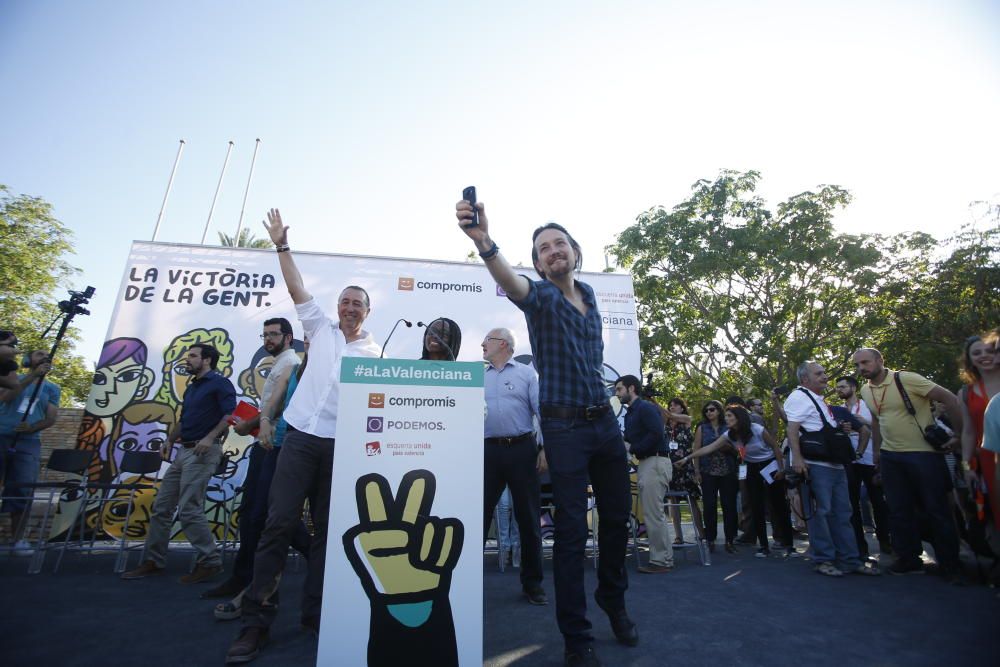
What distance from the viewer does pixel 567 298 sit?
2461 millimetres

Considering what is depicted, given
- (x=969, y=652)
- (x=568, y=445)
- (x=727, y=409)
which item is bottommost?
(x=969, y=652)

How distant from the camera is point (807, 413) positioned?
423 centimetres

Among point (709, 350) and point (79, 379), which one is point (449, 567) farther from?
point (79, 379)

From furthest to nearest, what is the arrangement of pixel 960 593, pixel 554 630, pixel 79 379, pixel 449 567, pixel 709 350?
1. pixel 79 379
2. pixel 709 350
3. pixel 960 593
4. pixel 554 630
5. pixel 449 567

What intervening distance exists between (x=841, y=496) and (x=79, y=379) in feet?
97.5

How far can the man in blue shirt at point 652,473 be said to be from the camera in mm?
4461

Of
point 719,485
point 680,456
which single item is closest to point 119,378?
point 680,456

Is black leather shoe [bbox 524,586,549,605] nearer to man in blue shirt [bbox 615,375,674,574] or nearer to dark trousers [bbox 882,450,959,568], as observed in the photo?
man in blue shirt [bbox 615,375,674,574]

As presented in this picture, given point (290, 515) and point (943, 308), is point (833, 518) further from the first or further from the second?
point (943, 308)

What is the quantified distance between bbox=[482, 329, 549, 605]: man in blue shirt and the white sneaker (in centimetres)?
485

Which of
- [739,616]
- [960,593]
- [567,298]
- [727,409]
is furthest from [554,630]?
[727,409]

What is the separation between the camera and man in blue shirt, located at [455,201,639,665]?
2.13 metres

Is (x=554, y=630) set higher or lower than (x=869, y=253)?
lower

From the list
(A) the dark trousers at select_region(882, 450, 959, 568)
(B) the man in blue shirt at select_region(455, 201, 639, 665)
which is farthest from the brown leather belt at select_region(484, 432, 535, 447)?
(A) the dark trousers at select_region(882, 450, 959, 568)
